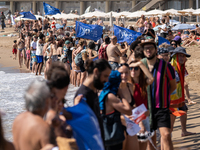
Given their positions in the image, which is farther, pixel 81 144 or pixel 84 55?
pixel 84 55

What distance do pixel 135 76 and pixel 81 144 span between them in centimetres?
193

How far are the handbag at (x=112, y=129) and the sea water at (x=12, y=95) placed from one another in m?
3.00

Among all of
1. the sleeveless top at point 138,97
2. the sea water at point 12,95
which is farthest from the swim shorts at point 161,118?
the sea water at point 12,95

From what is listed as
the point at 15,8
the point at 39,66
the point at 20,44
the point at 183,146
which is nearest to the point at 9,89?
the point at 39,66

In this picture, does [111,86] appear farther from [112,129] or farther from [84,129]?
[84,129]

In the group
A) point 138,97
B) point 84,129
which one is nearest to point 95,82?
point 84,129

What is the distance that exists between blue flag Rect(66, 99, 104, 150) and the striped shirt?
5.95ft

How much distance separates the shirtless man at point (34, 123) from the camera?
7.29 feet

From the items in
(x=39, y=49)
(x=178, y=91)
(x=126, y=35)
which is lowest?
(x=178, y=91)

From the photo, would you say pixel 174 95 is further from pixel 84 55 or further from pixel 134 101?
pixel 84 55

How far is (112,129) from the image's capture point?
146 inches

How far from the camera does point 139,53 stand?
4.84 metres

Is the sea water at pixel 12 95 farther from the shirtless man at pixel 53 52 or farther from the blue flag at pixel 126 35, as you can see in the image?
the blue flag at pixel 126 35

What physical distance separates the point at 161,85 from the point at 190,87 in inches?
270
